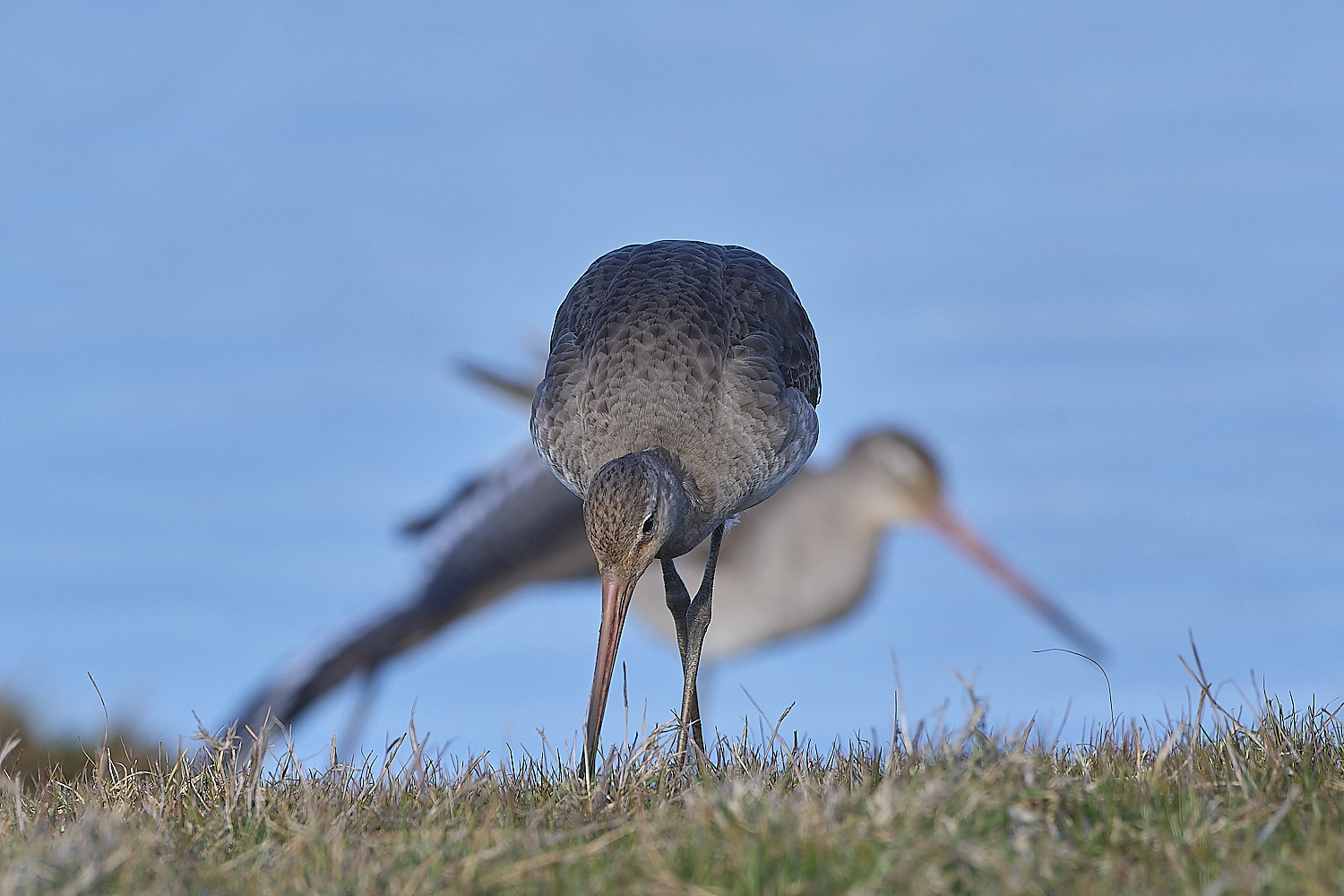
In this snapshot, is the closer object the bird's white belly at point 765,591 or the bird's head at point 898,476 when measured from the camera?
the bird's white belly at point 765,591

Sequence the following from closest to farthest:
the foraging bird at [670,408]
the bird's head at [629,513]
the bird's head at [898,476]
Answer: the bird's head at [629,513], the foraging bird at [670,408], the bird's head at [898,476]

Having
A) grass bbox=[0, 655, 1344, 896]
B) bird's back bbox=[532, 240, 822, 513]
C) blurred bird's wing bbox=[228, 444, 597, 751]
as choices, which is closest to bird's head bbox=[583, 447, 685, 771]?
bird's back bbox=[532, 240, 822, 513]

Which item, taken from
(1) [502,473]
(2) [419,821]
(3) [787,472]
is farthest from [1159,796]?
(1) [502,473]

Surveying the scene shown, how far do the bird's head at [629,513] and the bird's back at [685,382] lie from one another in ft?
0.98

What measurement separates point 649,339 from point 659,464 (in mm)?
554

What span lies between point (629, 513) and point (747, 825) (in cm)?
164

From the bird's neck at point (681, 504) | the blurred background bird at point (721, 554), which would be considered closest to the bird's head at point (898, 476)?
the blurred background bird at point (721, 554)

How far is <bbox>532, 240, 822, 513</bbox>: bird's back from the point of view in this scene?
15.3 ft

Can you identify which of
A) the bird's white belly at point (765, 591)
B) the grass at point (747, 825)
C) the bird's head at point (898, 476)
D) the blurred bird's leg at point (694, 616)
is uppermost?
the bird's head at point (898, 476)

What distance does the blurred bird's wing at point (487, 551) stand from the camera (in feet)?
28.5

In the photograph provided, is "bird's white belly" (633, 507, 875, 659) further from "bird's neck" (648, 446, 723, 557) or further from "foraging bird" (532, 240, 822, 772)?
"bird's neck" (648, 446, 723, 557)

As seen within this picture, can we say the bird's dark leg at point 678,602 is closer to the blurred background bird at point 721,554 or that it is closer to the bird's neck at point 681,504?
the bird's neck at point 681,504

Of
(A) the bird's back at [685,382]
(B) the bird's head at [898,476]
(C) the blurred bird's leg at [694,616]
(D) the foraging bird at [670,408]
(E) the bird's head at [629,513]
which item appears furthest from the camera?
(B) the bird's head at [898,476]

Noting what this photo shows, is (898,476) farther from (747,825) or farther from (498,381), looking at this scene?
(747,825)
